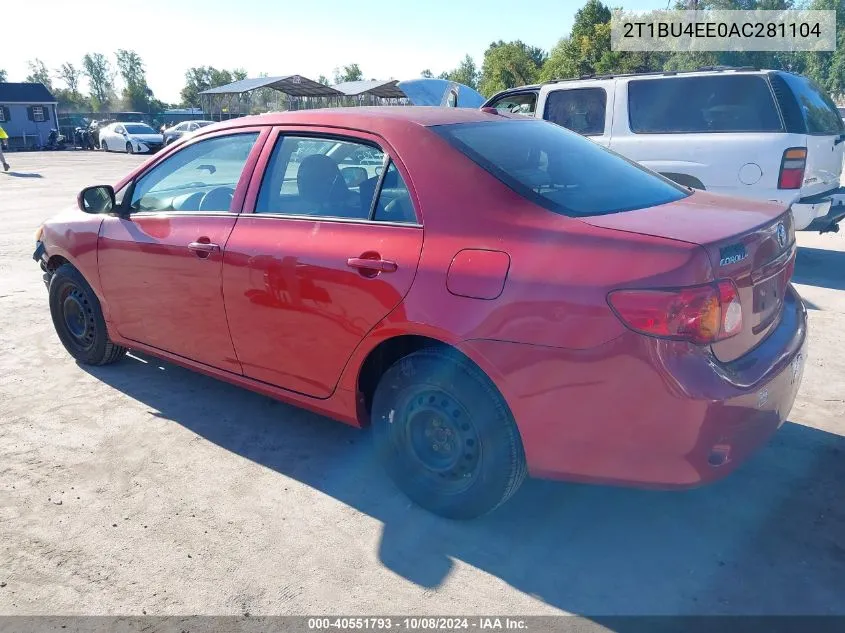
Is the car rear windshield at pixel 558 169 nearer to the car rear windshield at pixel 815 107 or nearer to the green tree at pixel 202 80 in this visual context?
the car rear windshield at pixel 815 107

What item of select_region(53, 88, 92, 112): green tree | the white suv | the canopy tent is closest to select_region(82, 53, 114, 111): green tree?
select_region(53, 88, 92, 112): green tree

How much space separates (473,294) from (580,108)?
20.0ft

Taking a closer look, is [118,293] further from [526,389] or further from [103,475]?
[526,389]

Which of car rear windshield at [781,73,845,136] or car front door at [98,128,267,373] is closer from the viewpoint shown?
car front door at [98,128,267,373]

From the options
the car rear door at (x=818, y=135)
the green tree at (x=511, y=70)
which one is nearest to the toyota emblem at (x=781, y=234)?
the car rear door at (x=818, y=135)

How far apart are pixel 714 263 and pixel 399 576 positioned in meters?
1.67

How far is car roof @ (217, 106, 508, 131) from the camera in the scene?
3111 millimetres

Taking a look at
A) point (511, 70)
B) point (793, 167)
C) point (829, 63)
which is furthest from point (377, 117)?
point (829, 63)

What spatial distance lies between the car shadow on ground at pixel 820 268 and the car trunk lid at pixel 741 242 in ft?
14.4

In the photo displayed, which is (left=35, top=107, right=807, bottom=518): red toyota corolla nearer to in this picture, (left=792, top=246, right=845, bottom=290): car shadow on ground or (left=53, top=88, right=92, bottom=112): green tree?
(left=792, top=246, right=845, bottom=290): car shadow on ground

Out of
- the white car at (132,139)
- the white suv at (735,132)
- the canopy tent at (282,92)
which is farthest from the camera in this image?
the canopy tent at (282,92)

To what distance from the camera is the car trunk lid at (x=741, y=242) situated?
237 cm

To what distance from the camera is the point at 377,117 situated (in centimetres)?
316

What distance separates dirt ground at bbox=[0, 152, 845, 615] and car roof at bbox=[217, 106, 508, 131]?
5.63 feet
